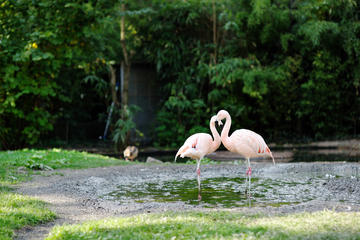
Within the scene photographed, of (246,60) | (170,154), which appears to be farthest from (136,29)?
(170,154)

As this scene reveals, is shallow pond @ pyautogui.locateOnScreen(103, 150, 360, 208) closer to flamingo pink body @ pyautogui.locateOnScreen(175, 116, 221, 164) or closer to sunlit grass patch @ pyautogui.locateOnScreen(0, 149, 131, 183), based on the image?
flamingo pink body @ pyautogui.locateOnScreen(175, 116, 221, 164)

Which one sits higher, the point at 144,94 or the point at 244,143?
the point at 144,94

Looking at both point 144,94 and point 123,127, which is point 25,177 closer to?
point 123,127

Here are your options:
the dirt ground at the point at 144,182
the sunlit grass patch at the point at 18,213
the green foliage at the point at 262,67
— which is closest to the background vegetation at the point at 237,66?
the green foliage at the point at 262,67

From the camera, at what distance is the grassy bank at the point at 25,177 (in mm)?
4172

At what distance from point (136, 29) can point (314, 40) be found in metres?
5.99

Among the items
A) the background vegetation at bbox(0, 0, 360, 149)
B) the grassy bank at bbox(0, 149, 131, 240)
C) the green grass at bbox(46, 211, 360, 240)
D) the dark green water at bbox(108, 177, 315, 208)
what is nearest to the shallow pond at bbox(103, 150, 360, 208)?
the dark green water at bbox(108, 177, 315, 208)

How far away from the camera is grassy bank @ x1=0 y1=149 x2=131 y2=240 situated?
164 inches

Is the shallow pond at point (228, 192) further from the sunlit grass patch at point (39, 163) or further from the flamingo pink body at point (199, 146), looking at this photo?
the sunlit grass patch at point (39, 163)

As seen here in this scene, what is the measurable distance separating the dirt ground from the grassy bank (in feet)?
0.40

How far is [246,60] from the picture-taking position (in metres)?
14.5

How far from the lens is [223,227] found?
3734 millimetres

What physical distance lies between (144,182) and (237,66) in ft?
27.0

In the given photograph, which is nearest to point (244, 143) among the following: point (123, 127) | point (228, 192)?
point (228, 192)
